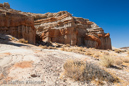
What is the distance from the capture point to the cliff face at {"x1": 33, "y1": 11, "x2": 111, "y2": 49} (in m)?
20.4

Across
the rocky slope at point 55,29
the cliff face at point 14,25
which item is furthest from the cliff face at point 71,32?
the cliff face at point 14,25

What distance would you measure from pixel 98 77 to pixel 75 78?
84 cm

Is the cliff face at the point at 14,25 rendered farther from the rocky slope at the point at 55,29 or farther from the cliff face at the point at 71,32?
the cliff face at the point at 71,32

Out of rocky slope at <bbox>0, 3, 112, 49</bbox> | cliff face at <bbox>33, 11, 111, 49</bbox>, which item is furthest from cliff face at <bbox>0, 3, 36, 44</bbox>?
cliff face at <bbox>33, 11, 111, 49</bbox>

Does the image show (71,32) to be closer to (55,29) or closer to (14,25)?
(55,29)

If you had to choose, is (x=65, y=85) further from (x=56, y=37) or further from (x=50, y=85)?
(x=56, y=37)

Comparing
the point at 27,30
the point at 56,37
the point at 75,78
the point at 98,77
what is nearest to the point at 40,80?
the point at 75,78

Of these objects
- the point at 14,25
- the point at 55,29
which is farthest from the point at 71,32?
the point at 14,25

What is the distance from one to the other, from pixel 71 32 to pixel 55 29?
5.01 meters

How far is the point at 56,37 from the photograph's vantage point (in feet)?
68.9

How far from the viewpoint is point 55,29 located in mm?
20969

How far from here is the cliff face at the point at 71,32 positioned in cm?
2042

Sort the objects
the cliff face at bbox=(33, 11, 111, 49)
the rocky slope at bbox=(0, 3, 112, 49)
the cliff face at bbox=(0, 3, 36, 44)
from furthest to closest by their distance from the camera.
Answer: the cliff face at bbox=(33, 11, 111, 49)
the rocky slope at bbox=(0, 3, 112, 49)
the cliff face at bbox=(0, 3, 36, 44)

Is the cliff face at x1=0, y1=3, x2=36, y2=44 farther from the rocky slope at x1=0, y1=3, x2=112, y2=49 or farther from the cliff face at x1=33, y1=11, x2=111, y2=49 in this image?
the cliff face at x1=33, y1=11, x2=111, y2=49
